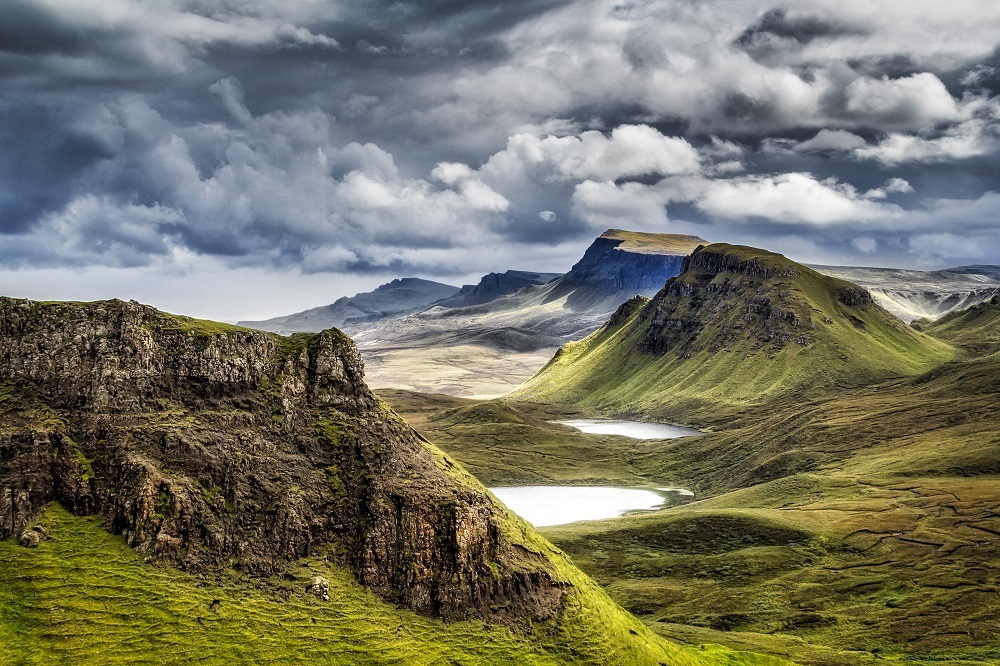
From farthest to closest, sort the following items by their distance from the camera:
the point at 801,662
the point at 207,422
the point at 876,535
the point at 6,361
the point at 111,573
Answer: the point at 876,535 < the point at 801,662 < the point at 207,422 < the point at 6,361 < the point at 111,573

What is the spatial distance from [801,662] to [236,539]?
9302cm

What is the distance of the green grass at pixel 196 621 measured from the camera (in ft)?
223

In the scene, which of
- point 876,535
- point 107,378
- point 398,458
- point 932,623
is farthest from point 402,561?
point 876,535

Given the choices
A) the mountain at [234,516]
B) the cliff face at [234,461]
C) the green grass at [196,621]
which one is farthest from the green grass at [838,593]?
the cliff face at [234,461]

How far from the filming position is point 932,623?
147m

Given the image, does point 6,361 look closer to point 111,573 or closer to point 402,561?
point 111,573

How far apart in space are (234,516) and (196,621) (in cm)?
1247

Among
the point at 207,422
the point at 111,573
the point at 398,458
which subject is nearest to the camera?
the point at 111,573

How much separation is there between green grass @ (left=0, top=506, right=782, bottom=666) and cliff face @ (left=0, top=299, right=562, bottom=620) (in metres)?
2.21

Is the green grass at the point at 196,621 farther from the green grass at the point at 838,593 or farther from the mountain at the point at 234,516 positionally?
the green grass at the point at 838,593

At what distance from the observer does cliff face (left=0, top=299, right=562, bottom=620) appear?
256 ft

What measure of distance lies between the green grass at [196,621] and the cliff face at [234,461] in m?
2.21

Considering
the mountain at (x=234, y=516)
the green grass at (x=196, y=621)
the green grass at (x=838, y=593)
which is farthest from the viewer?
the green grass at (x=838, y=593)

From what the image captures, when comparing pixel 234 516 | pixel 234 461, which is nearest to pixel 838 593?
pixel 234 516
